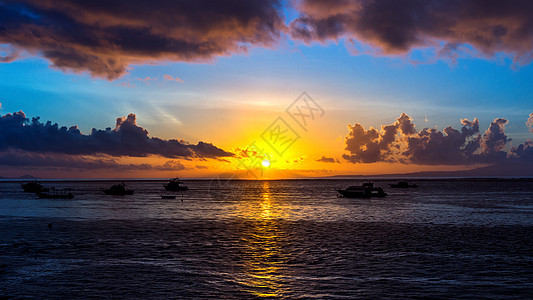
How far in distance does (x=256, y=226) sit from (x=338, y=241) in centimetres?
1932

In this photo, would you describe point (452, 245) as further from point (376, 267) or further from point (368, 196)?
point (368, 196)

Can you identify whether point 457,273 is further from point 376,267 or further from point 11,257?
point 11,257

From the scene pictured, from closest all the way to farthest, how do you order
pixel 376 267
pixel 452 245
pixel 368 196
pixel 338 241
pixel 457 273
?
pixel 457 273, pixel 376 267, pixel 452 245, pixel 338 241, pixel 368 196

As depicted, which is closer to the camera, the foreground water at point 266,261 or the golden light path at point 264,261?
the foreground water at point 266,261

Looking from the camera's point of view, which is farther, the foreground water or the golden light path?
the golden light path

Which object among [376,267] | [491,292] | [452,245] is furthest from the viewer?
[452,245]

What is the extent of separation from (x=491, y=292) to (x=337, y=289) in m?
10.1

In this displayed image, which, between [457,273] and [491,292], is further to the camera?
[457,273]

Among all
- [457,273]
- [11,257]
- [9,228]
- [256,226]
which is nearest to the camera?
[457,273]

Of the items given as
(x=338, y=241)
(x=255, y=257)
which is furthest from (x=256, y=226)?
(x=255, y=257)

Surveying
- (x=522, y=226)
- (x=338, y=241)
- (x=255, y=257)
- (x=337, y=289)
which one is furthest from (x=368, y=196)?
(x=337, y=289)

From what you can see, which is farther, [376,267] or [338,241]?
[338,241]

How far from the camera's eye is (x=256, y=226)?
6341 centimetres

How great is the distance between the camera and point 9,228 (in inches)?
2314
